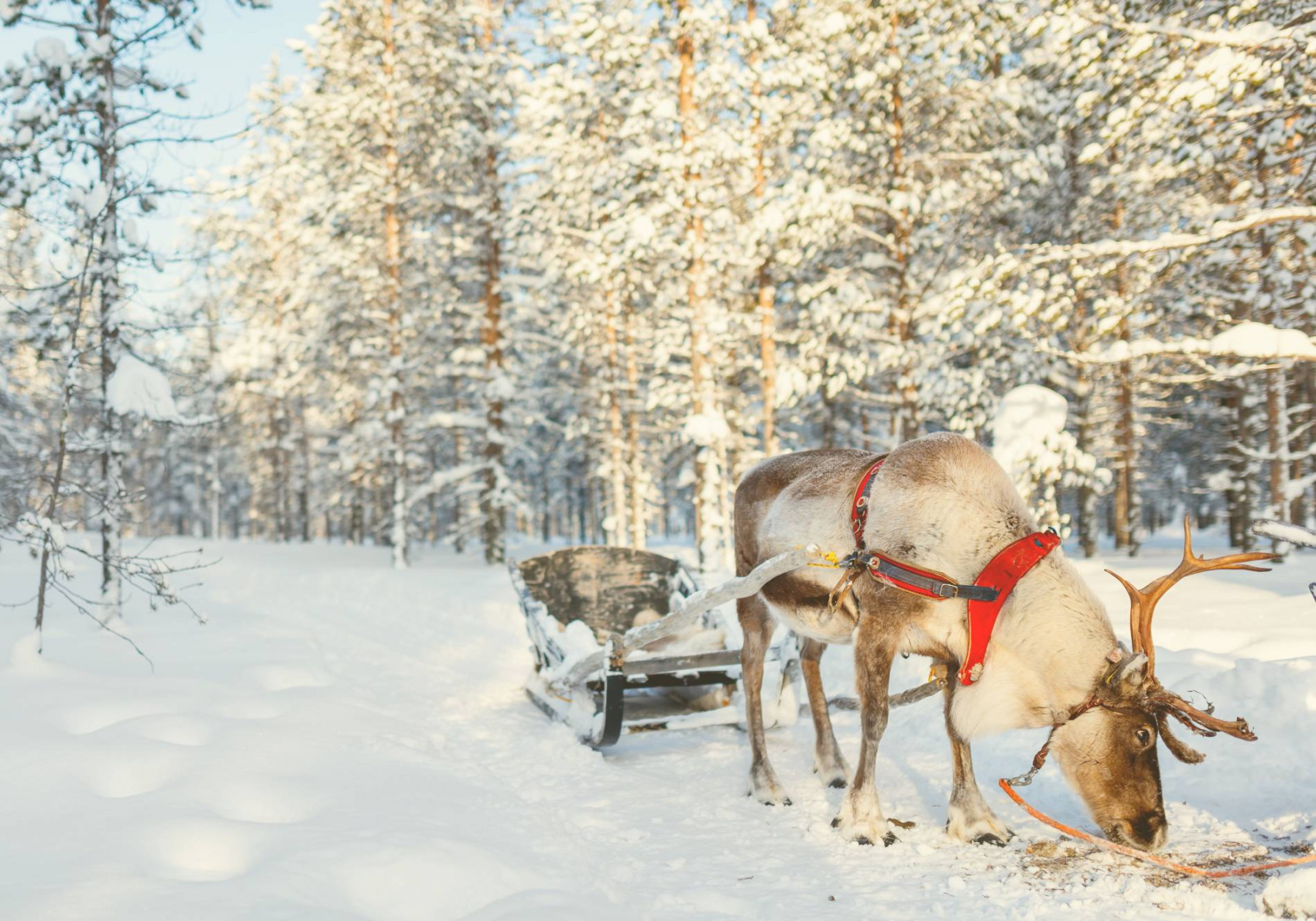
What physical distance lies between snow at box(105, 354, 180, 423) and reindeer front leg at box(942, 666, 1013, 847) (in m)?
8.50

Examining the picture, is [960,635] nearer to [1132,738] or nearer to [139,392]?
[1132,738]

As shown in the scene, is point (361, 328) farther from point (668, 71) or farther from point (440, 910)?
point (440, 910)

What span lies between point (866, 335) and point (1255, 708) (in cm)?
971

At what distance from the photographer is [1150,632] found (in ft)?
10.6

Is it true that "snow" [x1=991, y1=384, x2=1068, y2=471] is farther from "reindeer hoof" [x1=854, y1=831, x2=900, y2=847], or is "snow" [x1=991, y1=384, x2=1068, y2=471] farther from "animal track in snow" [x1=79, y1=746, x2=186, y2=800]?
"animal track in snow" [x1=79, y1=746, x2=186, y2=800]

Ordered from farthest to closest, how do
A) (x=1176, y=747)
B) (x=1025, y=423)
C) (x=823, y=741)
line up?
(x=1025, y=423)
(x=823, y=741)
(x=1176, y=747)

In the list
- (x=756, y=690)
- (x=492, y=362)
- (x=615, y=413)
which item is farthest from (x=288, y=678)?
(x=615, y=413)

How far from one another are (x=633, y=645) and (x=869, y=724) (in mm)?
1865

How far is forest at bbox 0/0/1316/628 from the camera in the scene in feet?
27.6

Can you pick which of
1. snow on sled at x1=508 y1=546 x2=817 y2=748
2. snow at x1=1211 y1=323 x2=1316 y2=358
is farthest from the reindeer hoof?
snow at x1=1211 y1=323 x2=1316 y2=358

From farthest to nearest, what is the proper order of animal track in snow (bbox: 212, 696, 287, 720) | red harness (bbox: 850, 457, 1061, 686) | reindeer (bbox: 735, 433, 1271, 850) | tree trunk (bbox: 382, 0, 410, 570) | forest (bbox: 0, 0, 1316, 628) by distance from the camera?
1. tree trunk (bbox: 382, 0, 410, 570)
2. forest (bbox: 0, 0, 1316, 628)
3. animal track in snow (bbox: 212, 696, 287, 720)
4. red harness (bbox: 850, 457, 1061, 686)
5. reindeer (bbox: 735, 433, 1271, 850)

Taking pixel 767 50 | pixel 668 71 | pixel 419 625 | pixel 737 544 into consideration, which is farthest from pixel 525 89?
pixel 737 544

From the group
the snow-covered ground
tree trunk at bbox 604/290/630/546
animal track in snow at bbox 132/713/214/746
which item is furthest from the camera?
tree trunk at bbox 604/290/630/546

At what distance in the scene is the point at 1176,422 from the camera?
22.2m
